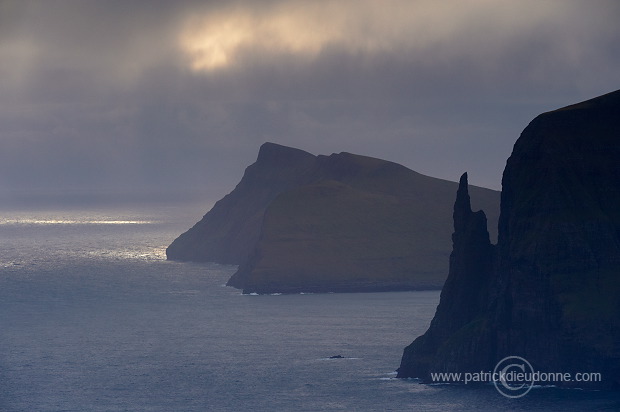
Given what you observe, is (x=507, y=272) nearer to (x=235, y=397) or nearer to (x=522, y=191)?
(x=522, y=191)

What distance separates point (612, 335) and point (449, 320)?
2110 centimetres

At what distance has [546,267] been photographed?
171m

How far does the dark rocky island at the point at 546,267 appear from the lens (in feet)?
547

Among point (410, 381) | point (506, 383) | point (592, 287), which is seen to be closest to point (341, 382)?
point (410, 381)

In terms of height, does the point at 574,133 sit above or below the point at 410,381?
above

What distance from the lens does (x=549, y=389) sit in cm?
16875
